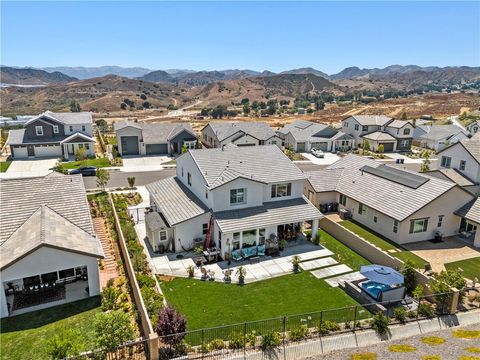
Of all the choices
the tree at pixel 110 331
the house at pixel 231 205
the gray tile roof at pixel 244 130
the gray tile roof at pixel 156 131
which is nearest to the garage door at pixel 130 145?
the gray tile roof at pixel 156 131

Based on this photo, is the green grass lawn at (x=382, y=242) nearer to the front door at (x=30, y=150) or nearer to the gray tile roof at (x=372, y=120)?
the gray tile roof at (x=372, y=120)

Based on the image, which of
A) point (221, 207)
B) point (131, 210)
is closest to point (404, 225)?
point (221, 207)

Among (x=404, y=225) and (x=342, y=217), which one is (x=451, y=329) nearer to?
(x=404, y=225)

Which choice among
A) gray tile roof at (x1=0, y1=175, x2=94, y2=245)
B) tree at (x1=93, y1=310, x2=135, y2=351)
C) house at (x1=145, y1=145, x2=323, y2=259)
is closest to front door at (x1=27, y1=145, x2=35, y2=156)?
house at (x1=145, y1=145, x2=323, y2=259)

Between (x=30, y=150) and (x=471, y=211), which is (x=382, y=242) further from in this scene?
(x=30, y=150)

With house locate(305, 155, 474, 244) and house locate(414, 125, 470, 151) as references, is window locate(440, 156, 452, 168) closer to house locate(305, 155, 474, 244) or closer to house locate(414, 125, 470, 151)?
house locate(305, 155, 474, 244)
